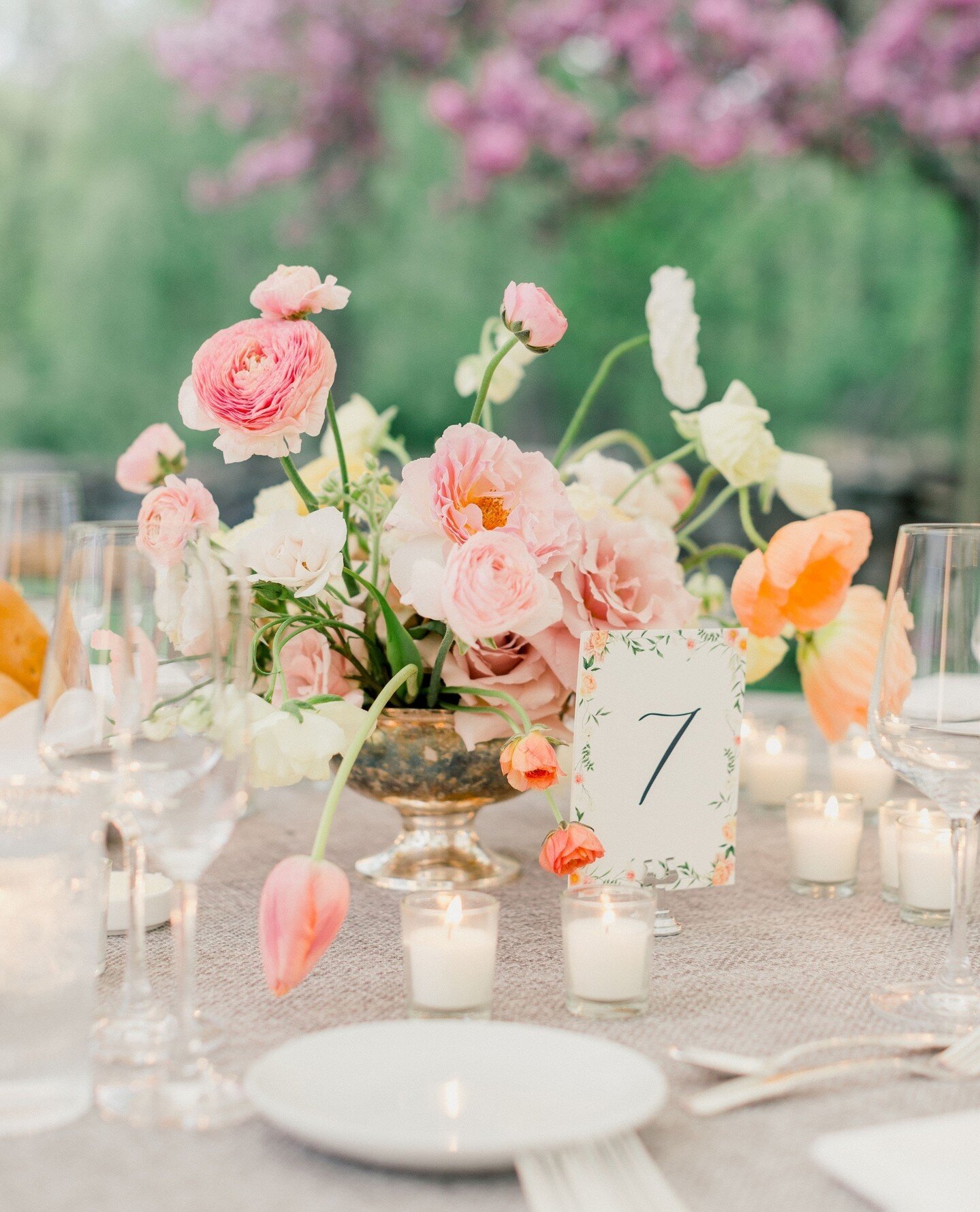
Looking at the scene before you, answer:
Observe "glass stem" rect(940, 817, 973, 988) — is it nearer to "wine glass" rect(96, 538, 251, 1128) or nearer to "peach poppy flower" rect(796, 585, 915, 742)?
"peach poppy flower" rect(796, 585, 915, 742)

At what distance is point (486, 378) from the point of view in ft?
2.85

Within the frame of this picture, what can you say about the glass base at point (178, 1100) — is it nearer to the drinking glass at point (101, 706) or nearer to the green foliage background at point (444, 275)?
the drinking glass at point (101, 706)

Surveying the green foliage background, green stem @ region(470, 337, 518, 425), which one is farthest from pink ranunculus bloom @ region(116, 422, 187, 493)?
the green foliage background

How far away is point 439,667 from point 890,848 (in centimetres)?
37

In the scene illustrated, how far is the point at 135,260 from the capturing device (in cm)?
399

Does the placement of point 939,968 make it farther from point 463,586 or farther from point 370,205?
point 370,205

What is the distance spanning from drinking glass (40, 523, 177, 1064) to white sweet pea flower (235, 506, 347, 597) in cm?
18

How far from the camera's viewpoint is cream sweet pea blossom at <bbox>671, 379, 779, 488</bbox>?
39.1 inches

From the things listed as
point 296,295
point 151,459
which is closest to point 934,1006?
point 296,295

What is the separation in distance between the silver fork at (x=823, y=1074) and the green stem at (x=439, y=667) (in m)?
0.35

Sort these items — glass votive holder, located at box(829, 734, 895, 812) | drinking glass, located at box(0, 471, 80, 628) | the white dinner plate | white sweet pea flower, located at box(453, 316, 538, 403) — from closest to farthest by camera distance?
the white dinner plate
white sweet pea flower, located at box(453, 316, 538, 403)
glass votive holder, located at box(829, 734, 895, 812)
drinking glass, located at box(0, 471, 80, 628)

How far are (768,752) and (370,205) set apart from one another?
326cm

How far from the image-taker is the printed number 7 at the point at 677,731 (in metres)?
0.86

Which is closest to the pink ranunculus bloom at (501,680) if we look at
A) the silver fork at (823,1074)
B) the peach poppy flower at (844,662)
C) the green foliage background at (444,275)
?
the peach poppy flower at (844,662)
